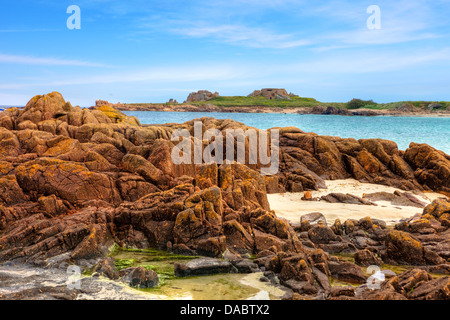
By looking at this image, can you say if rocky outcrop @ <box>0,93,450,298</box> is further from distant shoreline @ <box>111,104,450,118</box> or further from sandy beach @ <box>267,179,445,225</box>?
distant shoreline @ <box>111,104,450,118</box>

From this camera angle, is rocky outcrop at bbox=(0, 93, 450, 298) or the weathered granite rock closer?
the weathered granite rock

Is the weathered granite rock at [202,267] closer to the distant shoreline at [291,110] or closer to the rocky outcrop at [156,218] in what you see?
the rocky outcrop at [156,218]

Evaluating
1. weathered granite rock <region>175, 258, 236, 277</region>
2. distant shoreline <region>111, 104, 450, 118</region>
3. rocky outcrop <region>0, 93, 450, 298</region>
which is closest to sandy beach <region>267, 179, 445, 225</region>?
rocky outcrop <region>0, 93, 450, 298</region>

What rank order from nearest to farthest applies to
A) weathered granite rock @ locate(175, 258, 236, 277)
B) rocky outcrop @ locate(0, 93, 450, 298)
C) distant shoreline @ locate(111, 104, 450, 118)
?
weathered granite rock @ locate(175, 258, 236, 277)
rocky outcrop @ locate(0, 93, 450, 298)
distant shoreline @ locate(111, 104, 450, 118)

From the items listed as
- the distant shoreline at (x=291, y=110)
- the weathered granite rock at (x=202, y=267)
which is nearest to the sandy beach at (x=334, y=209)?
the weathered granite rock at (x=202, y=267)

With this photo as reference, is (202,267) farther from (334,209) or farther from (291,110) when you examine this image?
(291,110)

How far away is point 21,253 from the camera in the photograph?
1381 cm

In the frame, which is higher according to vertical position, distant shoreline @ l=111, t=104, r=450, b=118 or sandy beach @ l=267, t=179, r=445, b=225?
distant shoreline @ l=111, t=104, r=450, b=118

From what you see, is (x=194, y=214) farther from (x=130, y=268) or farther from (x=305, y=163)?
(x=305, y=163)

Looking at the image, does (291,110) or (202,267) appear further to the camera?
(291,110)

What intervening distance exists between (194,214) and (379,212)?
11181 mm

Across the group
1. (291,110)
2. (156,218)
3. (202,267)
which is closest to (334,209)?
(156,218)
